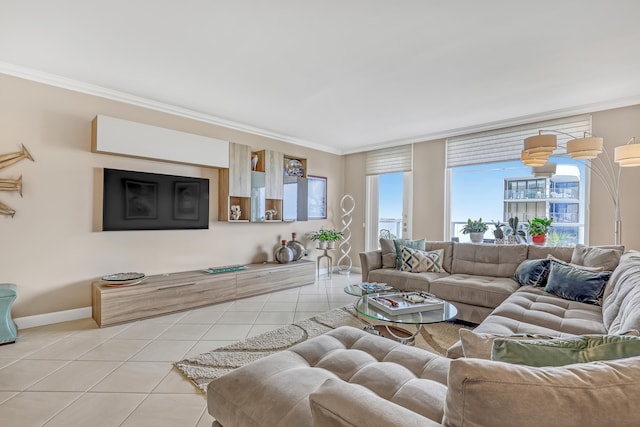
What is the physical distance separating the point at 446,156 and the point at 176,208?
13.2ft

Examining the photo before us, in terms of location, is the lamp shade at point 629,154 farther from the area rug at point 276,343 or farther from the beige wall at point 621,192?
the area rug at point 276,343

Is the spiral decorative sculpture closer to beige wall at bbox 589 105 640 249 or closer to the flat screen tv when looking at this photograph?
the flat screen tv

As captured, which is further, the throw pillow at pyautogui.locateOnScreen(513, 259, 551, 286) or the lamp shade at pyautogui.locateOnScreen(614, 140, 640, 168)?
the throw pillow at pyautogui.locateOnScreen(513, 259, 551, 286)

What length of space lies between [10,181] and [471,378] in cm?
392

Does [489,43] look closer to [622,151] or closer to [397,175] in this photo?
[622,151]

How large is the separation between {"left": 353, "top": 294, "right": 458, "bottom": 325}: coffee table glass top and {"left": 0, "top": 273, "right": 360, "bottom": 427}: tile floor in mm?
1125

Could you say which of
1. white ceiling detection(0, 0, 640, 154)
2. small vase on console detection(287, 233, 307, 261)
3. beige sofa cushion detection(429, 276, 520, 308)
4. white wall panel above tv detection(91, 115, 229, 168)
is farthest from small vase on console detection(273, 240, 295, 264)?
beige sofa cushion detection(429, 276, 520, 308)

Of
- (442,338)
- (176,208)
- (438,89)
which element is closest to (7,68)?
(176,208)

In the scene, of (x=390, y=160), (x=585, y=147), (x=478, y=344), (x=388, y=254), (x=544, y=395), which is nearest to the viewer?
(x=544, y=395)

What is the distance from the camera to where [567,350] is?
0.93 meters

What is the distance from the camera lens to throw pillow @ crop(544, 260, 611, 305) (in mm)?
2525

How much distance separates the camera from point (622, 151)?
2.57 meters

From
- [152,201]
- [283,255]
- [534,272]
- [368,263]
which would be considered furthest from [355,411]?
[283,255]

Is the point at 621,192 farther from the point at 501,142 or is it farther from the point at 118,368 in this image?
the point at 118,368
